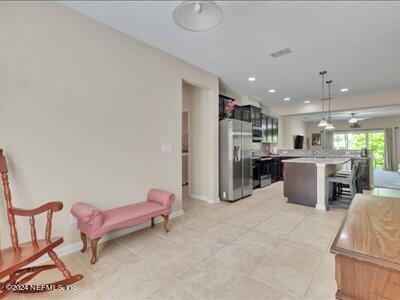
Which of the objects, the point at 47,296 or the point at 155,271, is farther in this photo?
the point at 155,271

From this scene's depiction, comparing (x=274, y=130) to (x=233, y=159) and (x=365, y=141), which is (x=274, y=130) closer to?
(x=233, y=159)

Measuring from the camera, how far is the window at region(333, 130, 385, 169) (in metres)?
10.7

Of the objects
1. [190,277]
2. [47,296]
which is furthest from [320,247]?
[47,296]

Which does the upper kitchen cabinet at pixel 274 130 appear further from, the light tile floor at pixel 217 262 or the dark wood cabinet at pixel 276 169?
the light tile floor at pixel 217 262

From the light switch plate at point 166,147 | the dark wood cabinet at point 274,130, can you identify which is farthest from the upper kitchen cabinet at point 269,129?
the light switch plate at point 166,147

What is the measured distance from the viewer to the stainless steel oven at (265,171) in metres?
6.08

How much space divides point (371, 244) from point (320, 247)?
73.1 inches

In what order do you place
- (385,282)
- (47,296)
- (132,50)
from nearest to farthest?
(385,282), (47,296), (132,50)

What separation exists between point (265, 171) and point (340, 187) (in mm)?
1930

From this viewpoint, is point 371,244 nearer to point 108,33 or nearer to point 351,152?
point 108,33

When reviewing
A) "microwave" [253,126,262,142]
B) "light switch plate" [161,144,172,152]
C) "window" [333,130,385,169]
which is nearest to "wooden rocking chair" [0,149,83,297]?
"light switch plate" [161,144,172,152]

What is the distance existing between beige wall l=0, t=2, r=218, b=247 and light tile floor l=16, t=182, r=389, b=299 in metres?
0.68

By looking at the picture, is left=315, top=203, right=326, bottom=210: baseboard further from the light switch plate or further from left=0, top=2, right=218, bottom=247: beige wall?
the light switch plate

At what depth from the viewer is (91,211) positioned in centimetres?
212
